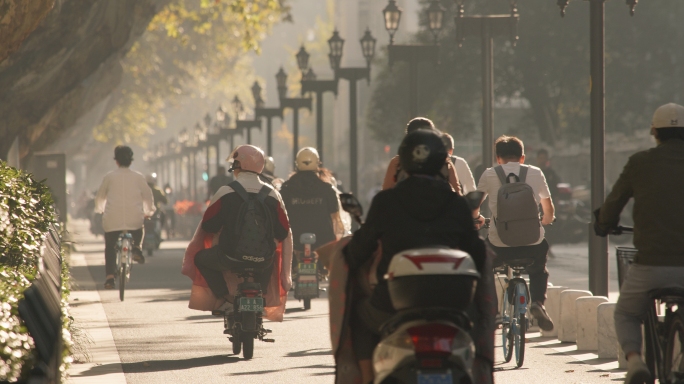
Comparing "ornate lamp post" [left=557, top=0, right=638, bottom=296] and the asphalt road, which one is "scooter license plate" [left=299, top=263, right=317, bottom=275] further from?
"ornate lamp post" [left=557, top=0, right=638, bottom=296]

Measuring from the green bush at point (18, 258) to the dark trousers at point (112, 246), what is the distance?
12.3 feet

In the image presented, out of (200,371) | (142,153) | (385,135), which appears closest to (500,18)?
(200,371)

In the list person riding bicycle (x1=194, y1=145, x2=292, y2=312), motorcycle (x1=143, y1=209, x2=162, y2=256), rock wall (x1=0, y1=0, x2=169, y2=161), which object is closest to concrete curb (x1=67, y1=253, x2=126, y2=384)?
person riding bicycle (x1=194, y1=145, x2=292, y2=312)

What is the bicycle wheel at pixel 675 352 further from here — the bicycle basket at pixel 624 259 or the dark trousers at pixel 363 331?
the dark trousers at pixel 363 331

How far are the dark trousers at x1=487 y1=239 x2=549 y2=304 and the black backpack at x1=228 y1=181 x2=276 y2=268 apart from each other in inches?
69.5

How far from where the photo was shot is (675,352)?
262 inches

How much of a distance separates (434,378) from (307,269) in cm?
1045

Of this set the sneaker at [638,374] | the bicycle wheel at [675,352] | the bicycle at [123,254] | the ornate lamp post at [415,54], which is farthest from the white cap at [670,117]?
the ornate lamp post at [415,54]

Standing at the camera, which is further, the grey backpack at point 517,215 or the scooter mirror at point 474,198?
the grey backpack at point 517,215

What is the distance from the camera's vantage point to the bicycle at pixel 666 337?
659 centimetres

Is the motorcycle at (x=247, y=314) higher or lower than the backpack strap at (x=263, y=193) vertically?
lower

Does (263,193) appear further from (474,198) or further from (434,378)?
(434,378)

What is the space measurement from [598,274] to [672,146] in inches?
224

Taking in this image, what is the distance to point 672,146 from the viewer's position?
6.89 m
